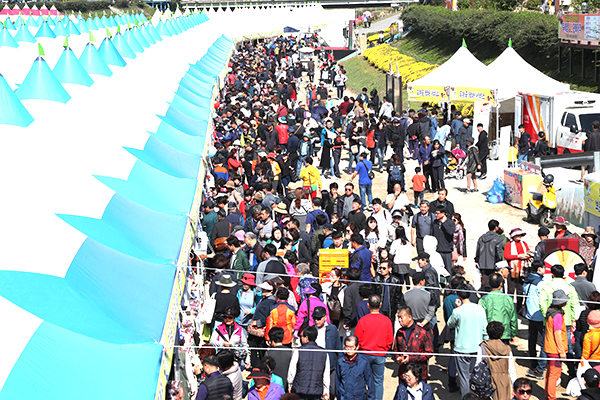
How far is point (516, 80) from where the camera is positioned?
21844 mm

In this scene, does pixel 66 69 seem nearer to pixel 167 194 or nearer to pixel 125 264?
pixel 167 194

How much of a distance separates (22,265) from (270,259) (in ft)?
12.2

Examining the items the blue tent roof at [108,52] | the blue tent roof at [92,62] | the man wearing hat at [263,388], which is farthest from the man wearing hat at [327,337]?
the blue tent roof at [108,52]

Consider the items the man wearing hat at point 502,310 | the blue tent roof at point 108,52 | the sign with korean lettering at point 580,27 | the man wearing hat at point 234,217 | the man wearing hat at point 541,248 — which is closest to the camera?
the man wearing hat at point 502,310

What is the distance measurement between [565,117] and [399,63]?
2225cm

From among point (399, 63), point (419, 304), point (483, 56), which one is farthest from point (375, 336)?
point (483, 56)

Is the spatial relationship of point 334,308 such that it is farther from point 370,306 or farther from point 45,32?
point 45,32

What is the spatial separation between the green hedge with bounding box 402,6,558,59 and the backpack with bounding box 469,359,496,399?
2837 cm

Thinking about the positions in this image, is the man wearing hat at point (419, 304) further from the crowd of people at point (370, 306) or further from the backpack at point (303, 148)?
the backpack at point (303, 148)

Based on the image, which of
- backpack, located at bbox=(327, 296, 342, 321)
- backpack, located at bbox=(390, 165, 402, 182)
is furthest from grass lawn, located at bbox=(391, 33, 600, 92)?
backpack, located at bbox=(327, 296, 342, 321)

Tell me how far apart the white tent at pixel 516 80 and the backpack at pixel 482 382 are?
48.9 feet

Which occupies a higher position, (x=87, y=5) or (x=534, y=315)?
(x=87, y=5)

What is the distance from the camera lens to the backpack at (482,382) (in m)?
7.00

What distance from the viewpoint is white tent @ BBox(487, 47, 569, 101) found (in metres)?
21.3
